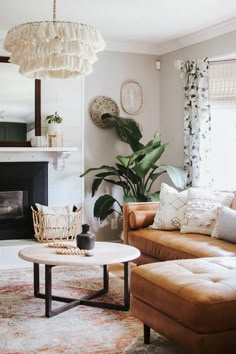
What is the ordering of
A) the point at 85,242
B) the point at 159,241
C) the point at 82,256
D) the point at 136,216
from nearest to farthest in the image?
the point at 82,256
the point at 85,242
the point at 159,241
the point at 136,216

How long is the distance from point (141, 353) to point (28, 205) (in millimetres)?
2992

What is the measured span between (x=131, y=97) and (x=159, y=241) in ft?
8.16

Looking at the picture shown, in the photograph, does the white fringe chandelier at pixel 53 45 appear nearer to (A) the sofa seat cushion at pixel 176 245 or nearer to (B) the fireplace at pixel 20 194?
(A) the sofa seat cushion at pixel 176 245

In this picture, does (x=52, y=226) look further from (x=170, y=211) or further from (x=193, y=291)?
(x=193, y=291)

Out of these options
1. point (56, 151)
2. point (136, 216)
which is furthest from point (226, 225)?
point (56, 151)

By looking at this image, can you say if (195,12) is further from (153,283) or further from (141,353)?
(141,353)

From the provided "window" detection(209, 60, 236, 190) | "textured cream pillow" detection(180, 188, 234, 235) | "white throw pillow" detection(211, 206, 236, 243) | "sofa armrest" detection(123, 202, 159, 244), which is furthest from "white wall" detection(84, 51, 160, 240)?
"white throw pillow" detection(211, 206, 236, 243)

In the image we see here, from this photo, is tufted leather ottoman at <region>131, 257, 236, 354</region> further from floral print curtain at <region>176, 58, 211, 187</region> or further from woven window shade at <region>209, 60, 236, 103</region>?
woven window shade at <region>209, 60, 236, 103</region>

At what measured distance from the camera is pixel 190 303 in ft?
8.60

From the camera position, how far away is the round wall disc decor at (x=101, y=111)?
6160 mm

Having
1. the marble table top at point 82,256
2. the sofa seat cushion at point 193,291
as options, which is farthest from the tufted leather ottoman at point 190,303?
the marble table top at point 82,256

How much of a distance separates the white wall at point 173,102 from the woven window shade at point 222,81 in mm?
288

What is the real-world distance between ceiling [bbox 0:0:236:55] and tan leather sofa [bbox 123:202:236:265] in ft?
6.00

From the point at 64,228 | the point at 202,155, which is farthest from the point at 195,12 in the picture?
the point at 64,228
